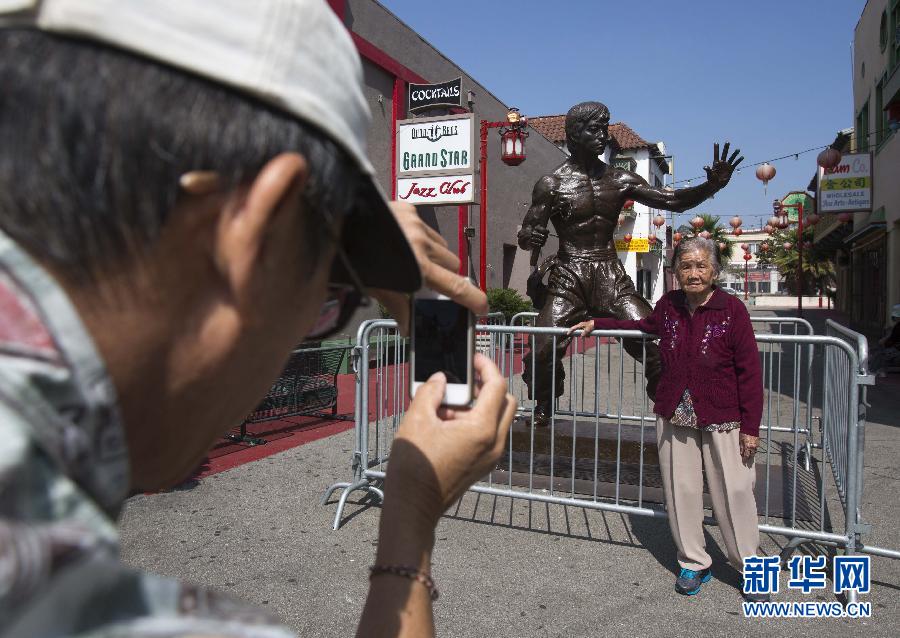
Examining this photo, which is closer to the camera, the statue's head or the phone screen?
the phone screen

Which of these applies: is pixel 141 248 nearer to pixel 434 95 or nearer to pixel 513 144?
pixel 434 95

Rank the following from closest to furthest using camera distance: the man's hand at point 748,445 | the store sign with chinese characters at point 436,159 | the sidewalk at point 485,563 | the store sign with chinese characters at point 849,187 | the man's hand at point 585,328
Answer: the sidewalk at point 485,563 < the man's hand at point 748,445 < the man's hand at point 585,328 < the store sign with chinese characters at point 436,159 < the store sign with chinese characters at point 849,187

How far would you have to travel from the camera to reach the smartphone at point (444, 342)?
4.19 ft

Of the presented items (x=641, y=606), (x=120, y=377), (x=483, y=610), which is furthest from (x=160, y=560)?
(x=120, y=377)

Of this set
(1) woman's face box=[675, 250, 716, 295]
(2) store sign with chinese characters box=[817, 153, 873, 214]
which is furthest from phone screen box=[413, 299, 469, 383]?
(2) store sign with chinese characters box=[817, 153, 873, 214]

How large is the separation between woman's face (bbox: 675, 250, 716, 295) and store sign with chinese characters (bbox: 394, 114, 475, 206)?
338 inches

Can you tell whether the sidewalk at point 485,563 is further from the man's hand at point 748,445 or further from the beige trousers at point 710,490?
the man's hand at point 748,445

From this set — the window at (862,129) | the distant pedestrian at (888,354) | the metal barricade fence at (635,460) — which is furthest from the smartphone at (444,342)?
the window at (862,129)

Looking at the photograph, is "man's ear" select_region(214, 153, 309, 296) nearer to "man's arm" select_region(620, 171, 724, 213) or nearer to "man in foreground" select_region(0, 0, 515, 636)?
"man in foreground" select_region(0, 0, 515, 636)

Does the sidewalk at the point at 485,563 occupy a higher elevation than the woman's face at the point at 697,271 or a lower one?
lower

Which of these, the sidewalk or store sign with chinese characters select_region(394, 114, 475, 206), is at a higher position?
store sign with chinese characters select_region(394, 114, 475, 206)

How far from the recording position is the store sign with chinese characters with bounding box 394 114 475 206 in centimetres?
1204

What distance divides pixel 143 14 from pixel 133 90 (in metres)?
0.06

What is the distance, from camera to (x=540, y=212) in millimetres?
6000
